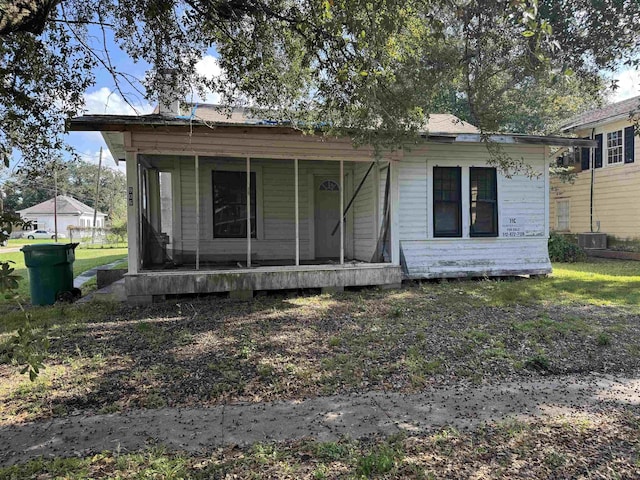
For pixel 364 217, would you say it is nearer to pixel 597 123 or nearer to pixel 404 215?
pixel 404 215

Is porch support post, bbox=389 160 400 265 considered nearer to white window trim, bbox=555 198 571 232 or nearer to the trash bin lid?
the trash bin lid

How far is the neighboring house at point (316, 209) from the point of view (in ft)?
25.6

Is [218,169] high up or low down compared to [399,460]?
up

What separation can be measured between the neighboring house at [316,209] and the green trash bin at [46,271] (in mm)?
1462

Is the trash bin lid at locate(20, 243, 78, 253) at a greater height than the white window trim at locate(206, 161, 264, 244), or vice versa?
the white window trim at locate(206, 161, 264, 244)

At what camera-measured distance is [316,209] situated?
1145 centimetres

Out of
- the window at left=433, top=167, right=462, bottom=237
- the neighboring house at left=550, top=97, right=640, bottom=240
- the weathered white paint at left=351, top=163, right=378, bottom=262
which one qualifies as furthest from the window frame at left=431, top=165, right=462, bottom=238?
the neighboring house at left=550, top=97, right=640, bottom=240

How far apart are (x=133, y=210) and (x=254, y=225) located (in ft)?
12.1

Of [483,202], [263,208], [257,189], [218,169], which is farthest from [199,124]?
[483,202]

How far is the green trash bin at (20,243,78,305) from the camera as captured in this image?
776cm

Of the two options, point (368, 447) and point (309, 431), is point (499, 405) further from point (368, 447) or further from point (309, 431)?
point (309, 431)

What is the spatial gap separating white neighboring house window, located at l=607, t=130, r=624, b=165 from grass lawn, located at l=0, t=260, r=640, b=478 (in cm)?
993

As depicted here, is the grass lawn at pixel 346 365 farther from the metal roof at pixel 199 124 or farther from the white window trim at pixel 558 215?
the white window trim at pixel 558 215

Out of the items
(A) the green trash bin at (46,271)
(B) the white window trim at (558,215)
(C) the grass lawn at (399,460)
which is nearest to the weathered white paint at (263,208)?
(A) the green trash bin at (46,271)
